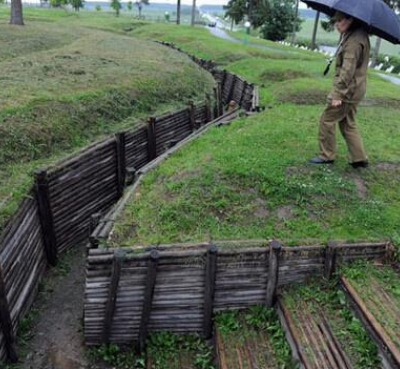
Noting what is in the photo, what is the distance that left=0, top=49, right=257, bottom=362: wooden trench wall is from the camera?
6.41 m

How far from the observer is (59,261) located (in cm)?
857

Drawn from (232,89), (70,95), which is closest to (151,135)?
(70,95)

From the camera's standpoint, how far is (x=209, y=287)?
6.03 meters

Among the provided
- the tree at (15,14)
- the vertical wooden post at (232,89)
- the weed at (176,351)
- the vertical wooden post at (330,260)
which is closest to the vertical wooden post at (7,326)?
the weed at (176,351)

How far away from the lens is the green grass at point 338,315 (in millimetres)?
5039

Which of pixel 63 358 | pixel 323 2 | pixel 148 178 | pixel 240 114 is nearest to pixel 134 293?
pixel 63 358

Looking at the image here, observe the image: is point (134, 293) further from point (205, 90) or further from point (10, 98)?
point (205, 90)

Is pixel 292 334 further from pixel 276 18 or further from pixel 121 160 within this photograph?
pixel 276 18

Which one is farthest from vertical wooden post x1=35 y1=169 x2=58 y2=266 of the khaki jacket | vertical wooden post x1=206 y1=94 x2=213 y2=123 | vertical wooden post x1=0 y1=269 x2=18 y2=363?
vertical wooden post x1=206 y1=94 x2=213 y2=123

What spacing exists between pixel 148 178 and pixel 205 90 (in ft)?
27.9

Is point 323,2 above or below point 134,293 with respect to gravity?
above

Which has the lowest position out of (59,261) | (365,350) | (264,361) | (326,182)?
(59,261)

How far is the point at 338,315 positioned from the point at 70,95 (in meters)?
8.53

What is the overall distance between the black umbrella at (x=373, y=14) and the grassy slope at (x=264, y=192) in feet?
7.85
